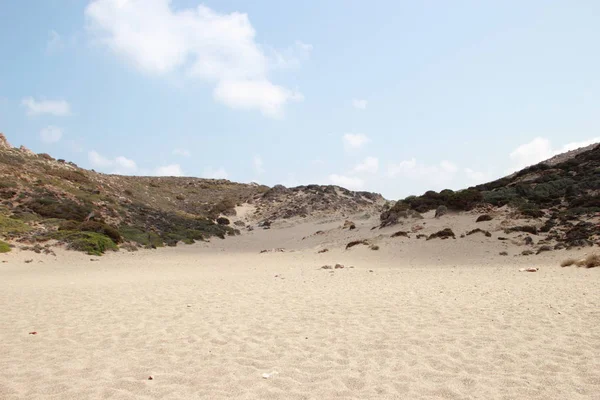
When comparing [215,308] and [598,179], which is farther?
[598,179]

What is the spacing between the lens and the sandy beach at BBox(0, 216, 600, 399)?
15.4ft

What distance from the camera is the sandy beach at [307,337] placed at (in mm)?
4691

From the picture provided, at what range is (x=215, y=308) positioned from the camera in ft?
30.0

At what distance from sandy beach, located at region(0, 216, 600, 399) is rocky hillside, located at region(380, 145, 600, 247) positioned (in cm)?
673

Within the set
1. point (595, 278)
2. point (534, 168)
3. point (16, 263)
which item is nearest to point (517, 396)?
point (595, 278)

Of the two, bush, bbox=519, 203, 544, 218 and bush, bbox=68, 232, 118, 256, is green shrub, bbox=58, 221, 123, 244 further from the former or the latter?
bush, bbox=519, 203, 544, 218

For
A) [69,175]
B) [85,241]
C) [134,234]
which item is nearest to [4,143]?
[69,175]

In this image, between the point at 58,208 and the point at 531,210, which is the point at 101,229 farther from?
the point at 531,210

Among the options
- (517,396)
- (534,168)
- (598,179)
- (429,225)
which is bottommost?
(517,396)

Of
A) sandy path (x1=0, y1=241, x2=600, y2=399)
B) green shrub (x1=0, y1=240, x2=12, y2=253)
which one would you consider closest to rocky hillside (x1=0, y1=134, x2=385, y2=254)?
green shrub (x1=0, y1=240, x2=12, y2=253)

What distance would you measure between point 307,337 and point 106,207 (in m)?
28.2

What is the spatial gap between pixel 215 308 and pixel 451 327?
16.1 ft

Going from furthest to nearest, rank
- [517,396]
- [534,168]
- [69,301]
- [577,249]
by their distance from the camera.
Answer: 1. [534,168]
2. [577,249]
3. [69,301]
4. [517,396]

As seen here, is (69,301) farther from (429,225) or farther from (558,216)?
(558,216)
